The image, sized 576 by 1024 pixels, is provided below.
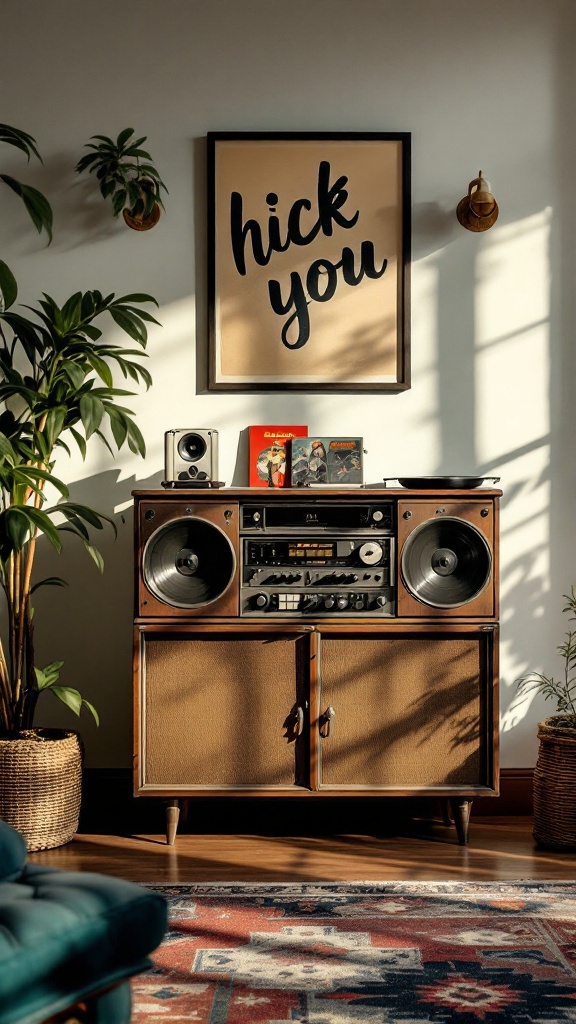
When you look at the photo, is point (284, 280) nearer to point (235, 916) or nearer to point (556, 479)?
→ point (556, 479)

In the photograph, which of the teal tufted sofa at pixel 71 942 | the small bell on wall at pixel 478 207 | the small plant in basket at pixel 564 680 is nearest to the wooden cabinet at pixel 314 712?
the small plant in basket at pixel 564 680

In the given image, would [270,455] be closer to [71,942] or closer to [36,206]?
[36,206]

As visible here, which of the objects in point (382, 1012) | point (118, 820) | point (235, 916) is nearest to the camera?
point (382, 1012)

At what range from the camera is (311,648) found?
2.68 metres

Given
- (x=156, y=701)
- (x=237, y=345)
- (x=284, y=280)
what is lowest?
(x=156, y=701)

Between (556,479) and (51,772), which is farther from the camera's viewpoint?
(556,479)

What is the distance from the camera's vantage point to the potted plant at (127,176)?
2963mm

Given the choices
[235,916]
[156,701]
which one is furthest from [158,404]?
[235,916]

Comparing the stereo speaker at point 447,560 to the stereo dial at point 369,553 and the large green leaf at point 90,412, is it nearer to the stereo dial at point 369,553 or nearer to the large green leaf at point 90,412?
the stereo dial at point 369,553

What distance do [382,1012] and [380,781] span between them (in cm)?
98

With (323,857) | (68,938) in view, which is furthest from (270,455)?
(68,938)

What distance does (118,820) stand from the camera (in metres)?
3.03

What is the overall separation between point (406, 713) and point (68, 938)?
5.02ft

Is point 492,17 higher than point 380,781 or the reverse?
higher
